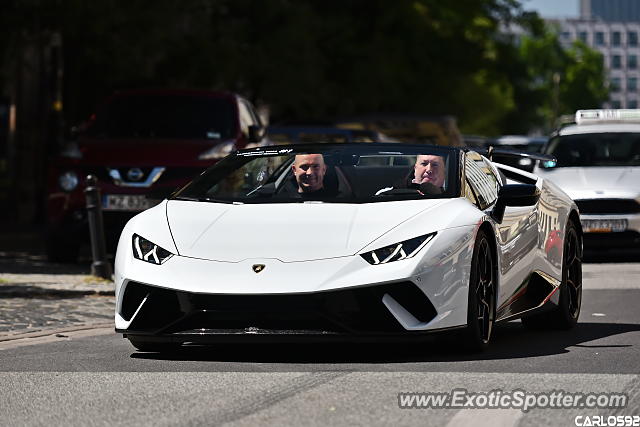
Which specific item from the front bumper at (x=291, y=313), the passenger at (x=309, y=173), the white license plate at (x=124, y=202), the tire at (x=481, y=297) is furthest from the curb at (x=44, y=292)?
the tire at (x=481, y=297)

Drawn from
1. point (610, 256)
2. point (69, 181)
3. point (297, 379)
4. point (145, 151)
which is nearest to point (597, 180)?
point (610, 256)

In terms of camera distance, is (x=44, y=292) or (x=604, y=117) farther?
(x=604, y=117)

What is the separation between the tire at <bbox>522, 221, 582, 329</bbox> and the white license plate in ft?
22.1

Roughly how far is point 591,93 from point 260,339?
164451mm

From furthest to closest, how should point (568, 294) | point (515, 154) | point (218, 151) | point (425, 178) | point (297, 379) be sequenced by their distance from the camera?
point (218, 151) → point (515, 154) → point (568, 294) → point (425, 178) → point (297, 379)

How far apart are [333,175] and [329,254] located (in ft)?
3.74

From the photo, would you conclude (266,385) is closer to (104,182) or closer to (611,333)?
(611,333)

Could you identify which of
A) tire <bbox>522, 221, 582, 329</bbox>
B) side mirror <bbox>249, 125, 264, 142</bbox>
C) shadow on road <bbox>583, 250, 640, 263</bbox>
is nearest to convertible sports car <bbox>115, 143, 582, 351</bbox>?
tire <bbox>522, 221, 582, 329</bbox>

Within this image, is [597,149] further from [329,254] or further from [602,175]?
[329,254]

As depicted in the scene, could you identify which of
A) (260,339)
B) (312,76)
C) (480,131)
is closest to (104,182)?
(260,339)

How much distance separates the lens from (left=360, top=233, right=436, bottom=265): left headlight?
9.11m

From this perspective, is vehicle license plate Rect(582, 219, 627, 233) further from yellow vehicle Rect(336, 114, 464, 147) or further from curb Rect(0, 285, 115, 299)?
yellow vehicle Rect(336, 114, 464, 147)

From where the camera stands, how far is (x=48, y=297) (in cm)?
1448

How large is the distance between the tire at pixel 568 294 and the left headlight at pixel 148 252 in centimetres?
286
